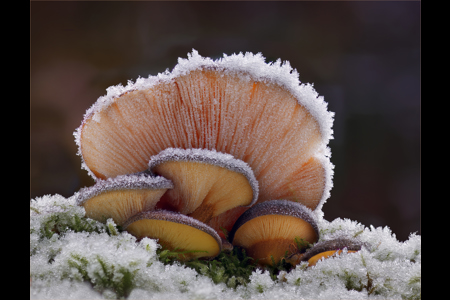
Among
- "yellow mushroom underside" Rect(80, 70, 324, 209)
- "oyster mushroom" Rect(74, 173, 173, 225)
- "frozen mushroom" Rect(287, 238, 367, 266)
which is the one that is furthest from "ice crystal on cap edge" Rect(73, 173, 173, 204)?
"frozen mushroom" Rect(287, 238, 367, 266)

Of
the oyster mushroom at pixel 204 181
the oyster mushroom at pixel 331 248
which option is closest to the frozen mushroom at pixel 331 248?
the oyster mushroom at pixel 331 248

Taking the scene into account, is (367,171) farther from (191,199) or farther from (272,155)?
(191,199)

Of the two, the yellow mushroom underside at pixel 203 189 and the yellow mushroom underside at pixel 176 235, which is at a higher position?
the yellow mushroom underside at pixel 203 189

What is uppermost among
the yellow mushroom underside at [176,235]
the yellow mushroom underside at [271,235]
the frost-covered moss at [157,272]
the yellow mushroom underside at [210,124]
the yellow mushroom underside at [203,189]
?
the yellow mushroom underside at [210,124]

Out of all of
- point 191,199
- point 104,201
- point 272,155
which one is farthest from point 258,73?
point 104,201

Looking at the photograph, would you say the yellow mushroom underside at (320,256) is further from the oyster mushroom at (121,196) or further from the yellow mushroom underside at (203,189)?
the oyster mushroom at (121,196)

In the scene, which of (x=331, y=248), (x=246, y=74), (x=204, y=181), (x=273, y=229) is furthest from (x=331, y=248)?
(x=246, y=74)
